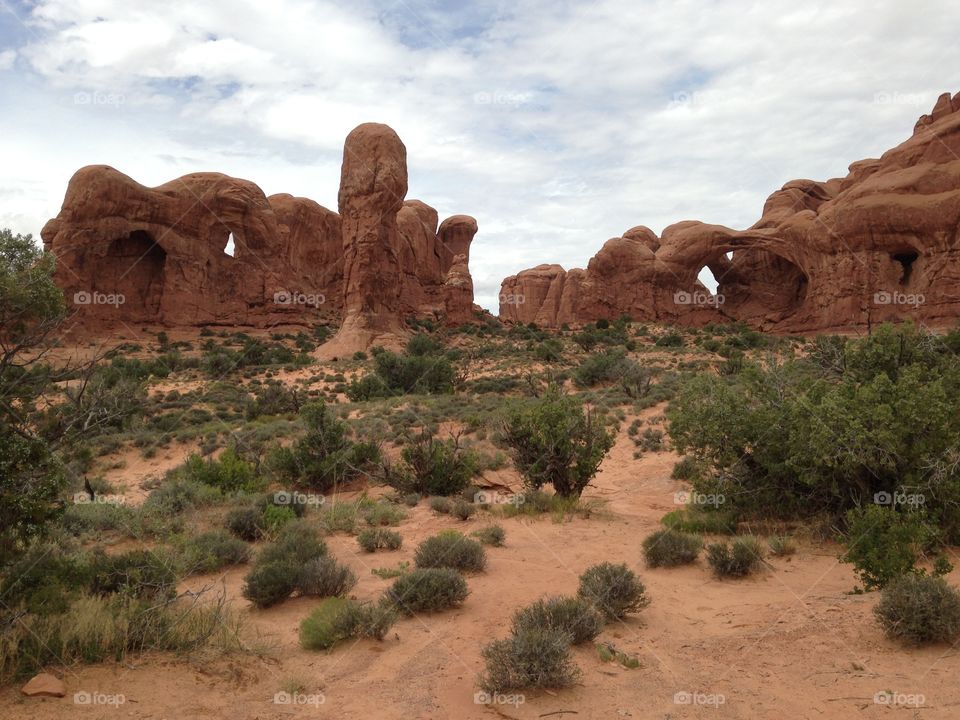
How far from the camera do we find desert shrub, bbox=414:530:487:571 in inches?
287

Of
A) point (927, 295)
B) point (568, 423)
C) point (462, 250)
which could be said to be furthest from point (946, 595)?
point (462, 250)

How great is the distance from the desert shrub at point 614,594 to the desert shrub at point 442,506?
4.65 m

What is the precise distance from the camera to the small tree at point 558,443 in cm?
1111

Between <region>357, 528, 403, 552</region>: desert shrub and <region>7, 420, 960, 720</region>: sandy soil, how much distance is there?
1.51 m

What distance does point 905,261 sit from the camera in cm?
3634

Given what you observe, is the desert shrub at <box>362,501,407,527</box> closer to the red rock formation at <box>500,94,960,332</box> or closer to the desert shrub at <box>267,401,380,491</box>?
the desert shrub at <box>267,401,380,491</box>

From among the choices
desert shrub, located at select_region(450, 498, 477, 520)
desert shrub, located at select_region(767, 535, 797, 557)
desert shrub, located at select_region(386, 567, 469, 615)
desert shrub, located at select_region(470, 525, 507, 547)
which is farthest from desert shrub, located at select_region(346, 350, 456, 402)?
desert shrub, located at select_region(386, 567, 469, 615)

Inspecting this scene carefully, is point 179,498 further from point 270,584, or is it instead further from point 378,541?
point 270,584

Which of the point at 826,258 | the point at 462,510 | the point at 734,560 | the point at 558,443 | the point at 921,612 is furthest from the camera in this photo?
the point at 826,258

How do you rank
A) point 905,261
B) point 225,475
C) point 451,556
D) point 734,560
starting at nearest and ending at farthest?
point 734,560
point 451,556
point 225,475
point 905,261

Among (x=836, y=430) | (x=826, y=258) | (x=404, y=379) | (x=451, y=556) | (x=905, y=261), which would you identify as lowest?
(x=451, y=556)

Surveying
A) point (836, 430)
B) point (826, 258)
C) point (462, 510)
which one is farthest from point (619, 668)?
point (826, 258)

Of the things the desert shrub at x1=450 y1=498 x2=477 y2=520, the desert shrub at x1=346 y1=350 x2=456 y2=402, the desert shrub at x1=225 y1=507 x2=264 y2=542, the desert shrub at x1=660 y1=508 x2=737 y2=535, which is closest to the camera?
the desert shrub at x1=660 y1=508 x2=737 y2=535

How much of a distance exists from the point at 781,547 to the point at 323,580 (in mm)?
5179
